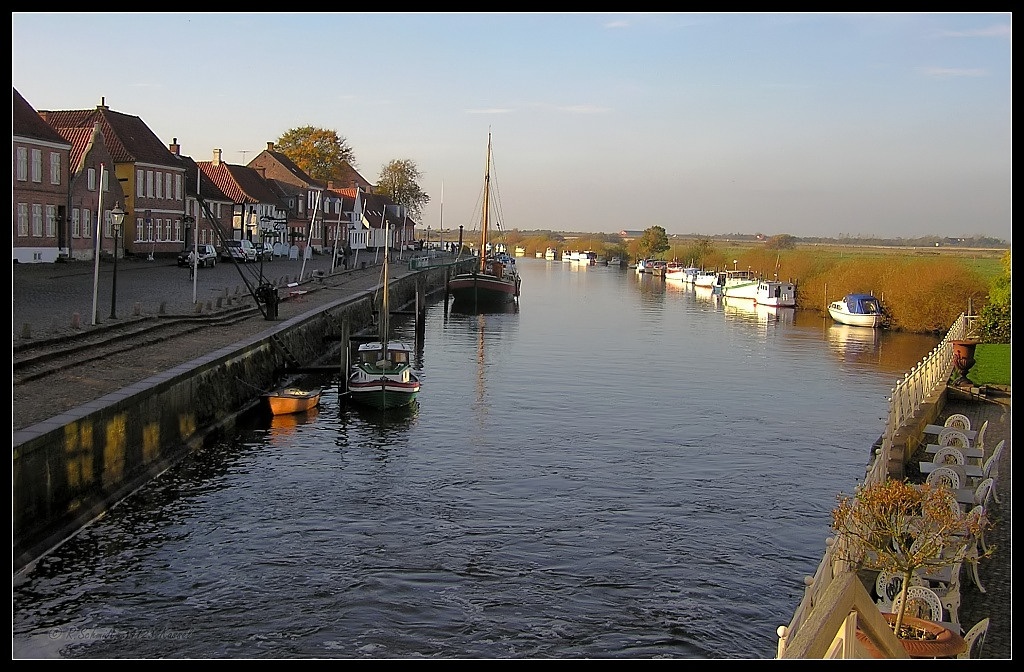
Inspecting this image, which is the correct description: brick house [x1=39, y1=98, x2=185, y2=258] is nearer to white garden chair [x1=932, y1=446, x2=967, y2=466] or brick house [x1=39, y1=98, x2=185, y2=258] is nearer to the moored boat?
the moored boat

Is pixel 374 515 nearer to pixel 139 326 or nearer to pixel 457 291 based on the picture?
pixel 139 326

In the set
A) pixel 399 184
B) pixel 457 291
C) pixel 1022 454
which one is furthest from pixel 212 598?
pixel 399 184

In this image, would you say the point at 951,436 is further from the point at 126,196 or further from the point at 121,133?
the point at 121,133

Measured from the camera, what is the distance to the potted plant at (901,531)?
7973mm

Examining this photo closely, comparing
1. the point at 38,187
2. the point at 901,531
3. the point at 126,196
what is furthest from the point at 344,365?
the point at 126,196

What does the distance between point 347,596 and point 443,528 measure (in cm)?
321

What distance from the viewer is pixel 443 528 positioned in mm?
15789

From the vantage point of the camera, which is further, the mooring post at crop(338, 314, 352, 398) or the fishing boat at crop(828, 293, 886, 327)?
the fishing boat at crop(828, 293, 886, 327)

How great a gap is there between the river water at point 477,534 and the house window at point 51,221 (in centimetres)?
2407

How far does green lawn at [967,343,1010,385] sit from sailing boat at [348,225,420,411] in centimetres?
1409

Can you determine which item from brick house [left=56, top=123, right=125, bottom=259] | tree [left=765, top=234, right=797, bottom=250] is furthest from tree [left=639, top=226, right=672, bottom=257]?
brick house [left=56, top=123, right=125, bottom=259]

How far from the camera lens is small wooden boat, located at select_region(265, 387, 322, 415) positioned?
24422 millimetres

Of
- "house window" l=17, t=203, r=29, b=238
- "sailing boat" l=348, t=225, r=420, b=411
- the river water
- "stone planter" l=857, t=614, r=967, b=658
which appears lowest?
the river water

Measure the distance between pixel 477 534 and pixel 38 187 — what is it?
122ft
